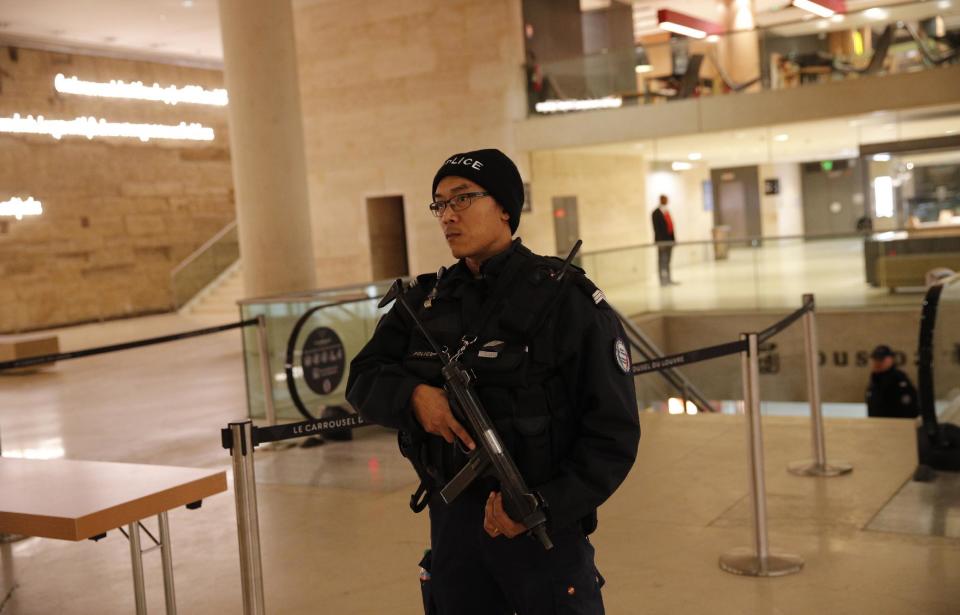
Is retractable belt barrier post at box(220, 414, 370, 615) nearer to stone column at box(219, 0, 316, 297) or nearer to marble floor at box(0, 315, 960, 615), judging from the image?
marble floor at box(0, 315, 960, 615)

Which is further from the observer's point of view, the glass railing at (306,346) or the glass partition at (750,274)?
the glass partition at (750,274)

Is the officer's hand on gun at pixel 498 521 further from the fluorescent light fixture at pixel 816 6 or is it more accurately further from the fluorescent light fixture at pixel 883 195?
the fluorescent light fixture at pixel 816 6

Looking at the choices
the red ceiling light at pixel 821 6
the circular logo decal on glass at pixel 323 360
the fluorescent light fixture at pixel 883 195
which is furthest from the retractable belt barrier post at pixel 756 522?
the red ceiling light at pixel 821 6

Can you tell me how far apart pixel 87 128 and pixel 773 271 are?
13417 millimetres

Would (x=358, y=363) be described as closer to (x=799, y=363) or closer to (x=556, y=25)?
(x=799, y=363)

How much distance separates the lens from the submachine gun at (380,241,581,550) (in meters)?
2.43

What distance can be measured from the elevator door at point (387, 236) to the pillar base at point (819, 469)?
53.9 feet

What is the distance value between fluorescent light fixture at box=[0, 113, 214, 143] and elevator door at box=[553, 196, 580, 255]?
25.4 feet

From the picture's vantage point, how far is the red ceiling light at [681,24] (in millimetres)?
21812

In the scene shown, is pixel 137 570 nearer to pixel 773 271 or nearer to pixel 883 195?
pixel 773 271

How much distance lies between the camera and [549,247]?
71.1ft

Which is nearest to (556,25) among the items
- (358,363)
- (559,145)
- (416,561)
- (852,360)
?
(559,145)

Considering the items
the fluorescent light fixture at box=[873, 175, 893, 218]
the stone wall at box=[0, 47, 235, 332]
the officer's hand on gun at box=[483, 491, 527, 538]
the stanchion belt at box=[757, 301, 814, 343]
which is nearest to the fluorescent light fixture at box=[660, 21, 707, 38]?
the fluorescent light fixture at box=[873, 175, 893, 218]

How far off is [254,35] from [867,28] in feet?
32.6
